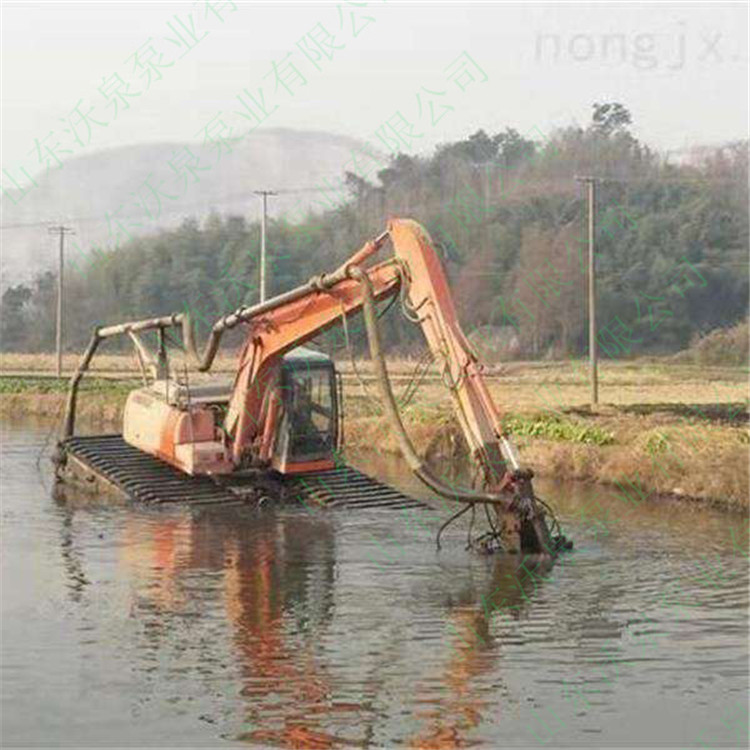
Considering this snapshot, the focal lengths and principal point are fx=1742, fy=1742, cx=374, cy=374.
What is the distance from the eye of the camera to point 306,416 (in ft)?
74.1

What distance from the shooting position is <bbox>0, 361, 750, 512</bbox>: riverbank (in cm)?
2366

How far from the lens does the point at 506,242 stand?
67938mm

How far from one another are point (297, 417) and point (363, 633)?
27.5 ft

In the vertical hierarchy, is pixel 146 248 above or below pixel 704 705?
above

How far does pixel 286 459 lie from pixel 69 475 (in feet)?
16.3

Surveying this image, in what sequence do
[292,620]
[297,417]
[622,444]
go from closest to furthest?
1. [292,620]
2. [297,417]
3. [622,444]

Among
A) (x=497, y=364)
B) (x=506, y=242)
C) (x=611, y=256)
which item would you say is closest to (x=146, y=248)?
(x=506, y=242)

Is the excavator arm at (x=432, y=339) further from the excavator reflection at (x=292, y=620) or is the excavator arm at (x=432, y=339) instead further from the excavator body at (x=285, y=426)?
the excavator body at (x=285, y=426)

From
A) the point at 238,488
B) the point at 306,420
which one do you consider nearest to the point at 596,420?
the point at 306,420

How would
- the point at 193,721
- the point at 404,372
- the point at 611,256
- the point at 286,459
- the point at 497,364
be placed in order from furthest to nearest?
the point at 611,256
the point at 497,364
the point at 404,372
the point at 286,459
the point at 193,721

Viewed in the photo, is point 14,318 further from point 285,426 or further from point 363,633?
point 363,633

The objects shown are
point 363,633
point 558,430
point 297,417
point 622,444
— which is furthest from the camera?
point 558,430

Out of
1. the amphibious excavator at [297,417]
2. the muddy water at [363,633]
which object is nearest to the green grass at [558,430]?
the amphibious excavator at [297,417]

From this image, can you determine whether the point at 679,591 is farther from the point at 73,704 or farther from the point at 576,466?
the point at 576,466
